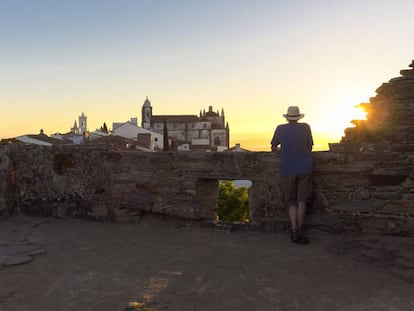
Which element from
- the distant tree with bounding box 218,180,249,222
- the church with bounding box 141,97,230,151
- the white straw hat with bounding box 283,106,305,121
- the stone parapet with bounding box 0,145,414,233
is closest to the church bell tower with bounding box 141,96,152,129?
the church with bounding box 141,97,230,151

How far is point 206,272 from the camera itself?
380 cm

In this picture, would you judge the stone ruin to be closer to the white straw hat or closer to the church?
the white straw hat

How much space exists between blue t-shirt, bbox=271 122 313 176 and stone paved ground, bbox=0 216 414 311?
84cm

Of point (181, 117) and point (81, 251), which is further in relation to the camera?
point (181, 117)

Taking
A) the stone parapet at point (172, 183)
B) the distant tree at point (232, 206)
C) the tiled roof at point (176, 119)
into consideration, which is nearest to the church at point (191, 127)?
the tiled roof at point (176, 119)

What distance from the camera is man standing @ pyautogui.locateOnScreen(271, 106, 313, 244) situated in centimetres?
515

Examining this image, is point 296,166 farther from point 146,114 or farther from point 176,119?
point 146,114

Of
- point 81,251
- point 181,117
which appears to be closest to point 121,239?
point 81,251

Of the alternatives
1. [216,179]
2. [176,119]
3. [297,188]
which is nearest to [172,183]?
[216,179]

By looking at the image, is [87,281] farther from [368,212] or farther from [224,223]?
[368,212]

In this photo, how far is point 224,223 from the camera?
5.79 m

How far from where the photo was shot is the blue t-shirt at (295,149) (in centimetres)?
518

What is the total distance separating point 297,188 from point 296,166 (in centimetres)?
28

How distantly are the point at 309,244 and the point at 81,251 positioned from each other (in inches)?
101
